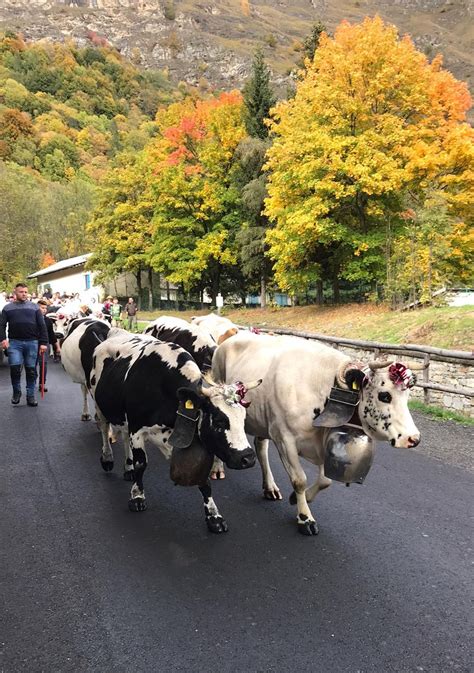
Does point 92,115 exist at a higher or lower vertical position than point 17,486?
higher

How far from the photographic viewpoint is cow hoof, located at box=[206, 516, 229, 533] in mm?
4281

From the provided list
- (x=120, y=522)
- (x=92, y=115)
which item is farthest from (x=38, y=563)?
(x=92, y=115)

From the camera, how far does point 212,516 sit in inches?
171

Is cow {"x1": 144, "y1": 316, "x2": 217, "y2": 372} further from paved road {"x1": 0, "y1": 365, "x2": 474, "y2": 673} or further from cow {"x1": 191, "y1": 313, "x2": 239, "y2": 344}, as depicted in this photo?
paved road {"x1": 0, "y1": 365, "x2": 474, "y2": 673}

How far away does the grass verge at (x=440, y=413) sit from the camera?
27.8ft

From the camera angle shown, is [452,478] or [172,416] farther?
[452,478]

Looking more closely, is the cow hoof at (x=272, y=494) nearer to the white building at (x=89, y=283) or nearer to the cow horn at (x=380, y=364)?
the cow horn at (x=380, y=364)

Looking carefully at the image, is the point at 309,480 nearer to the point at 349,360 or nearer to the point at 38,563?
the point at 349,360

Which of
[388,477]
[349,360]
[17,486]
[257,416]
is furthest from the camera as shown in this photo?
[388,477]

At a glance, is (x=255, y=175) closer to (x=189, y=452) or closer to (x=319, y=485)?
(x=319, y=485)

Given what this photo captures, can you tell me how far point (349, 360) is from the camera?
433 cm

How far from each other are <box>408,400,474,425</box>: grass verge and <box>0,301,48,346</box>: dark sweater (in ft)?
24.1

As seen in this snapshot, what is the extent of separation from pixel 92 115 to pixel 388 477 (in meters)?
143

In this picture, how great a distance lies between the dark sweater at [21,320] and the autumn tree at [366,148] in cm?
1275
